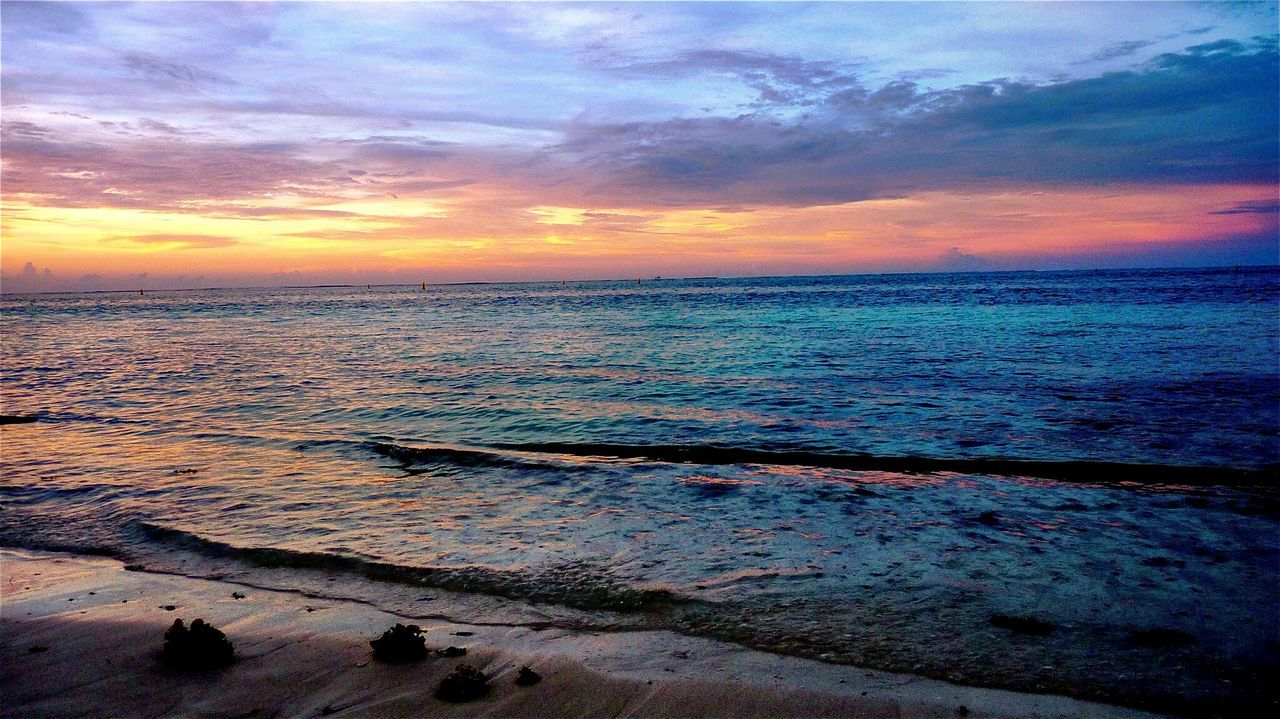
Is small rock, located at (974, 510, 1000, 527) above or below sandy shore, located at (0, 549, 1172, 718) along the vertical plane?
below

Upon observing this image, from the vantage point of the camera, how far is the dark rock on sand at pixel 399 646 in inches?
191

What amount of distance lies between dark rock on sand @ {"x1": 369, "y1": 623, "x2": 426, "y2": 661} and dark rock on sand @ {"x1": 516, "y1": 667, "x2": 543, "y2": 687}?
78cm

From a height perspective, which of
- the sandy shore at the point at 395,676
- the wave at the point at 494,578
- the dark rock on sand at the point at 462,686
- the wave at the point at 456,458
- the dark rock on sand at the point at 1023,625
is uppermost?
the dark rock on sand at the point at 462,686

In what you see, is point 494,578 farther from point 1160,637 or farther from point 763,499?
point 1160,637

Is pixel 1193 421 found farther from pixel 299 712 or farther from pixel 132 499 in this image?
pixel 132 499

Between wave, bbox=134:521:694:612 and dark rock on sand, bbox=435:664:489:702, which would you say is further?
wave, bbox=134:521:694:612

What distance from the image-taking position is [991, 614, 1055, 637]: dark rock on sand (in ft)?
17.7

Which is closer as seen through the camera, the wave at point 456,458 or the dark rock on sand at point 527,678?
the dark rock on sand at point 527,678

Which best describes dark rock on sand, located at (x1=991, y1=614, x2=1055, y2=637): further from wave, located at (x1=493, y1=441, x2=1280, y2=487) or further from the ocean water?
wave, located at (x1=493, y1=441, x2=1280, y2=487)

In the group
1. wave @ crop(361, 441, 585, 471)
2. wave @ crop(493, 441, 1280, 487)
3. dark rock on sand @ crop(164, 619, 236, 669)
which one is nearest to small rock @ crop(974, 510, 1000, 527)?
wave @ crop(493, 441, 1280, 487)

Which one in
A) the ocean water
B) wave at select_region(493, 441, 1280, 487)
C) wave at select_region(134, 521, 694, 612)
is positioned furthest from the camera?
wave at select_region(493, 441, 1280, 487)

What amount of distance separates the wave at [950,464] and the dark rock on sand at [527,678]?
6.91 metres

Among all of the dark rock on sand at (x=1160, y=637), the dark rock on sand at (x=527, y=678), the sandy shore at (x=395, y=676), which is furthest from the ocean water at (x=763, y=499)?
the dark rock on sand at (x=527, y=678)

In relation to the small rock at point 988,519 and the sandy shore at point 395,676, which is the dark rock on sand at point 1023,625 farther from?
the small rock at point 988,519
